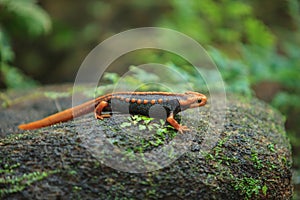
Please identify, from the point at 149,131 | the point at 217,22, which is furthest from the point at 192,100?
the point at 217,22

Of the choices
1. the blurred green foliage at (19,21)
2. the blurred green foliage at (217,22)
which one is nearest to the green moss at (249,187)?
the blurred green foliage at (217,22)

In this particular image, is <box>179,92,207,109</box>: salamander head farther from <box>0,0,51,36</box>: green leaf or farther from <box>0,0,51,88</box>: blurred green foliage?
<box>0,0,51,36</box>: green leaf

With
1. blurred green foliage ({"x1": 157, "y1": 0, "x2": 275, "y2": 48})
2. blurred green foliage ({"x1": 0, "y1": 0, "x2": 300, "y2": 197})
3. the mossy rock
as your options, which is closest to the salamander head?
the mossy rock

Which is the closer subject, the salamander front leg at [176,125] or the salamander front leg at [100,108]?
the salamander front leg at [176,125]

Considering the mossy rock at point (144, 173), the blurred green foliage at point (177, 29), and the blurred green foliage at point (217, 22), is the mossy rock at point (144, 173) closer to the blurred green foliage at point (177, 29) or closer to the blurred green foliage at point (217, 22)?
the blurred green foliage at point (177, 29)

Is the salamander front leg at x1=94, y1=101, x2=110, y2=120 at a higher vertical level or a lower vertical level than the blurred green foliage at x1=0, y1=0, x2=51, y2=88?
lower

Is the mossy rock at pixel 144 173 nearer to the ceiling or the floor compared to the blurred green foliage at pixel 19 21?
nearer to the floor

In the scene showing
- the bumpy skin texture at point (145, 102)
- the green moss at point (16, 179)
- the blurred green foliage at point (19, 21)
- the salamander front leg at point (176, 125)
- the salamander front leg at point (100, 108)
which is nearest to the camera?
the green moss at point (16, 179)

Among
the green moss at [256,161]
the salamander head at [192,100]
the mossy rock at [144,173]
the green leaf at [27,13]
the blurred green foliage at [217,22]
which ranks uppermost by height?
the blurred green foliage at [217,22]

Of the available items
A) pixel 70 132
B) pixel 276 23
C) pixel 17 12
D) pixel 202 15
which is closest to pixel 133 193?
pixel 70 132

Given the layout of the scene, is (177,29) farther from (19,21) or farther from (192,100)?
(192,100)

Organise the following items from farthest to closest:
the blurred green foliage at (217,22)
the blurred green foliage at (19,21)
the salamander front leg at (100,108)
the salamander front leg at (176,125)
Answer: the blurred green foliage at (217,22), the blurred green foliage at (19,21), the salamander front leg at (100,108), the salamander front leg at (176,125)
